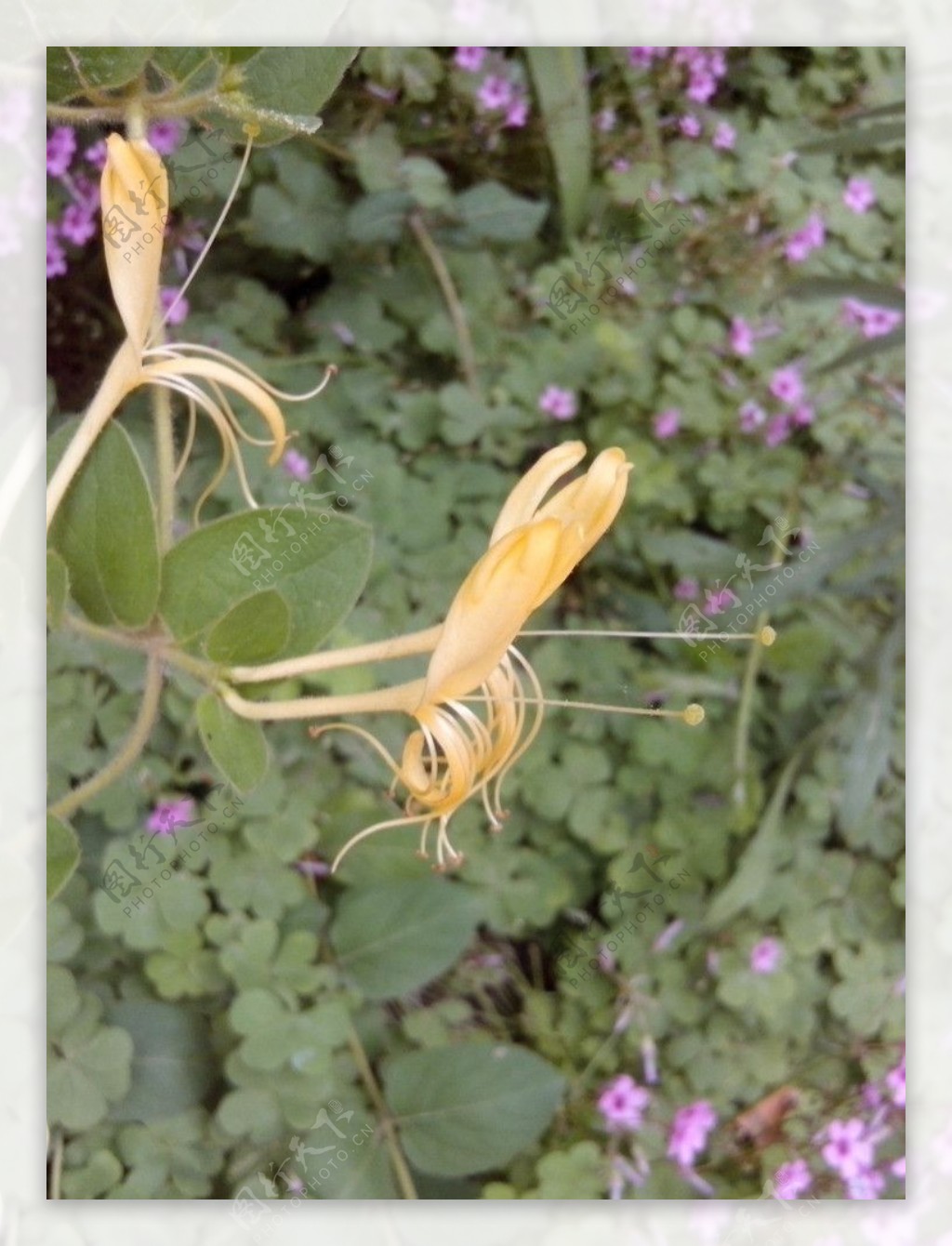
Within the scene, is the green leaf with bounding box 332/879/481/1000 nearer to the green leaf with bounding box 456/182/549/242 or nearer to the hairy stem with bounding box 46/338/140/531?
the hairy stem with bounding box 46/338/140/531

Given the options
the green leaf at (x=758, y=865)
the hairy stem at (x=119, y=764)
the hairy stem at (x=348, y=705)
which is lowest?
the green leaf at (x=758, y=865)

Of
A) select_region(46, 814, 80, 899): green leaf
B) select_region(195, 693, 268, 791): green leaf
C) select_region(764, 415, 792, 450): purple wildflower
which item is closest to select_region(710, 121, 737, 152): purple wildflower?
select_region(764, 415, 792, 450): purple wildflower

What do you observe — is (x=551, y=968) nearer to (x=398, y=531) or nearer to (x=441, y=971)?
(x=441, y=971)

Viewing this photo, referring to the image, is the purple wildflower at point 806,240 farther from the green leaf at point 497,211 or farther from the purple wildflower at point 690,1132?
the purple wildflower at point 690,1132

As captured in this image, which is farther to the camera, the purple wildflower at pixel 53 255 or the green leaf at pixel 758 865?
the green leaf at pixel 758 865

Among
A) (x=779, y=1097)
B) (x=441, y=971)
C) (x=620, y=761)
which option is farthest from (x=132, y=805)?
(x=779, y=1097)

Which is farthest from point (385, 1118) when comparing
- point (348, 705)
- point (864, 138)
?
point (864, 138)

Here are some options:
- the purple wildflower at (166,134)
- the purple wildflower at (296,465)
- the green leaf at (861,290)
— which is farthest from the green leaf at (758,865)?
the purple wildflower at (166,134)
